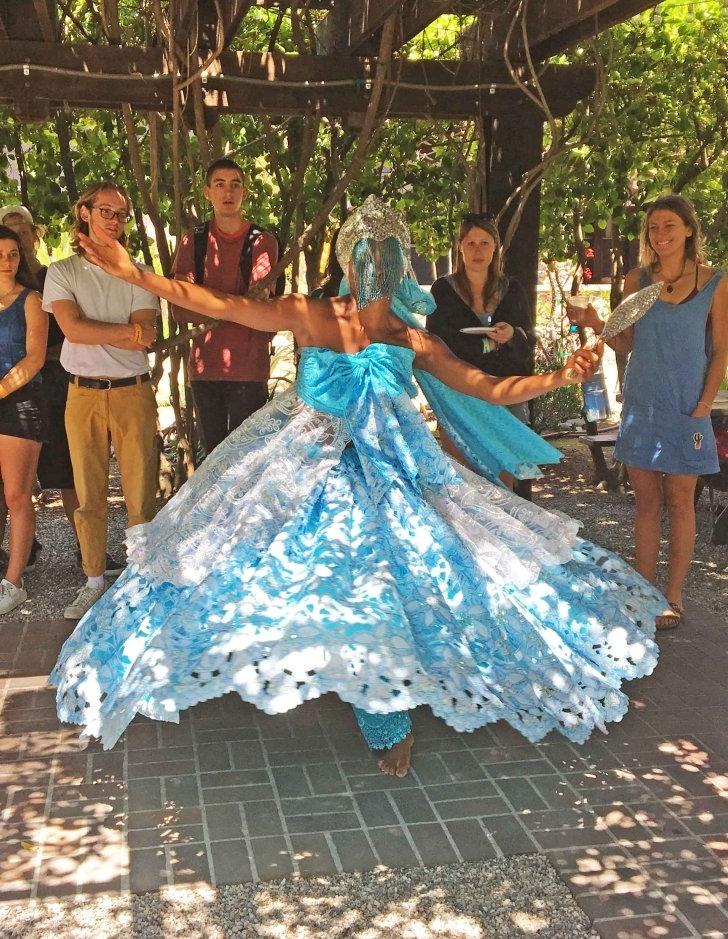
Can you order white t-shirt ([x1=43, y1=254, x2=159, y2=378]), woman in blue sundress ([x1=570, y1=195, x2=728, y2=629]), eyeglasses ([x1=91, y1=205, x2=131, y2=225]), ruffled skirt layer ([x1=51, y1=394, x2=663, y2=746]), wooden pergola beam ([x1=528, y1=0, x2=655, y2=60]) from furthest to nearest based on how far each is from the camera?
1. wooden pergola beam ([x1=528, y1=0, x2=655, y2=60])
2. white t-shirt ([x1=43, y1=254, x2=159, y2=378])
3. woman in blue sundress ([x1=570, y1=195, x2=728, y2=629])
4. eyeglasses ([x1=91, y1=205, x2=131, y2=225])
5. ruffled skirt layer ([x1=51, y1=394, x2=663, y2=746])

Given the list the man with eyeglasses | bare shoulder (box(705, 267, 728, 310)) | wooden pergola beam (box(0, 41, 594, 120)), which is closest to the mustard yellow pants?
the man with eyeglasses

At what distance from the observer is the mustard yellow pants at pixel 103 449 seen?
5.18 metres

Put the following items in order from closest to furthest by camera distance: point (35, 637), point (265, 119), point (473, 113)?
point (35, 637)
point (473, 113)
point (265, 119)

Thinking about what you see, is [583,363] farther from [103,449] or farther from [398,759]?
[103,449]

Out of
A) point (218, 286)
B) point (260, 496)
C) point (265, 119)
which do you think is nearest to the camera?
point (260, 496)

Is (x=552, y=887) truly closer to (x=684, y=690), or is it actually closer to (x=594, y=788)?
(x=594, y=788)

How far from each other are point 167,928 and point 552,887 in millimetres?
1048

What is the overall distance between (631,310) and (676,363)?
3.65ft

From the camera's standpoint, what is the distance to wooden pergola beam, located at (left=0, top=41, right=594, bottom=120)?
5.69 metres

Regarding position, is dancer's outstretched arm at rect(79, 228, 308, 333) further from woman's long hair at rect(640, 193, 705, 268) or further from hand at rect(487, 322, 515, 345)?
woman's long hair at rect(640, 193, 705, 268)

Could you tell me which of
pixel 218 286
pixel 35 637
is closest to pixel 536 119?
pixel 218 286

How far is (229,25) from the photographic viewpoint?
5.64 meters

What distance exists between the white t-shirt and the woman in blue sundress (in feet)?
7.71

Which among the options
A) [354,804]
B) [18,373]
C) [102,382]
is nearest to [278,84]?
[102,382]
